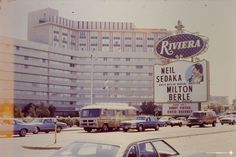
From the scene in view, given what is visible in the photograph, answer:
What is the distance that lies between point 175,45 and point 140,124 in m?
10.9

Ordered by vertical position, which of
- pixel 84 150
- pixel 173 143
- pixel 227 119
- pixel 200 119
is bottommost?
pixel 173 143

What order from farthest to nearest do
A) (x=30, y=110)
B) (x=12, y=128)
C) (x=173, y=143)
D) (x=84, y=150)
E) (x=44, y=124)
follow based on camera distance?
(x=30, y=110), (x=44, y=124), (x=12, y=128), (x=173, y=143), (x=84, y=150)

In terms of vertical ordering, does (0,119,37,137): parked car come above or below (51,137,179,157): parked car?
below

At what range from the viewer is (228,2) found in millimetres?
10836

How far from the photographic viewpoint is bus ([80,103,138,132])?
1047 inches

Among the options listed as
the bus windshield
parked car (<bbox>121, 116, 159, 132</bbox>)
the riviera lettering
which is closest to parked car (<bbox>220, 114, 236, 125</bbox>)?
parked car (<bbox>121, 116, 159, 132</bbox>)

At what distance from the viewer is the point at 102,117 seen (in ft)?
87.7

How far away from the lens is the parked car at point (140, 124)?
26328 millimetres

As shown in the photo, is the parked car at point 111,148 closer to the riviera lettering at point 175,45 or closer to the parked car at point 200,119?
the riviera lettering at point 175,45

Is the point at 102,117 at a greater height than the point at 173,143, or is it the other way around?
the point at 102,117

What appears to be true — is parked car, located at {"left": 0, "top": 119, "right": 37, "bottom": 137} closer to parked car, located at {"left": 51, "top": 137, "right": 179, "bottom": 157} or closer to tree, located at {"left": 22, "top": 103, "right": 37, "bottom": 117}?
parked car, located at {"left": 51, "top": 137, "right": 179, "bottom": 157}

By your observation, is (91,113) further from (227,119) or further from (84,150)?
(84,150)

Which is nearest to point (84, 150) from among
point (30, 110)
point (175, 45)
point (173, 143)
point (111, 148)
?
point (111, 148)

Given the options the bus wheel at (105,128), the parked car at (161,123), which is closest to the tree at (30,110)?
the parked car at (161,123)
